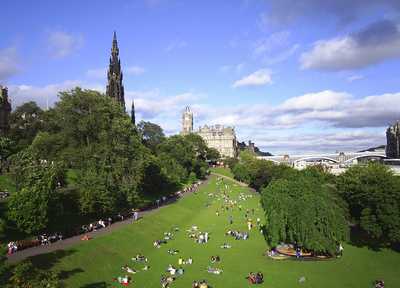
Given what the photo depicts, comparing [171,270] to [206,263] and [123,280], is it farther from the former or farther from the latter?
[206,263]

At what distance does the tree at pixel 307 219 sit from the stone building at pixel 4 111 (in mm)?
62920

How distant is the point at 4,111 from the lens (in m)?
88.5

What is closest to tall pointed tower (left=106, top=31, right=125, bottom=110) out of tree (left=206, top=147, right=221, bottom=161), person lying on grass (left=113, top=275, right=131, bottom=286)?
person lying on grass (left=113, top=275, right=131, bottom=286)

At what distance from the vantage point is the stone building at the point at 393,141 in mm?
174400

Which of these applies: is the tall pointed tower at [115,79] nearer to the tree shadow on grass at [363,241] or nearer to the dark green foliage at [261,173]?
the dark green foliage at [261,173]

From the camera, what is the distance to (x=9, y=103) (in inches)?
3703

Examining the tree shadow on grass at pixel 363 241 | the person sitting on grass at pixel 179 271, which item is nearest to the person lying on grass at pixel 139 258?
the person sitting on grass at pixel 179 271

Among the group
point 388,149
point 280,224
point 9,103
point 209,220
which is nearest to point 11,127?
point 9,103

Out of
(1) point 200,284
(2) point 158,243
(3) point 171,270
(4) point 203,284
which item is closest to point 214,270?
(3) point 171,270

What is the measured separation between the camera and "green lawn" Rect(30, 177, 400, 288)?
3212 centimetres

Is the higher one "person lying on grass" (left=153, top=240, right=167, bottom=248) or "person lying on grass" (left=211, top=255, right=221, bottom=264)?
"person lying on grass" (left=153, top=240, right=167, bottom=248)

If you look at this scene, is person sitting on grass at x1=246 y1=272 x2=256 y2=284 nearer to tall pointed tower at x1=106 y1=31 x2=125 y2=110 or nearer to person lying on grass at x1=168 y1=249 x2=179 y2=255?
person lying on grass at x1=168 y1=249 x2=179 y2=255

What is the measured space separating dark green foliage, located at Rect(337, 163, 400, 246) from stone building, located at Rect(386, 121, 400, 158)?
134 metres

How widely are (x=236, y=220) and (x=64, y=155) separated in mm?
25700
